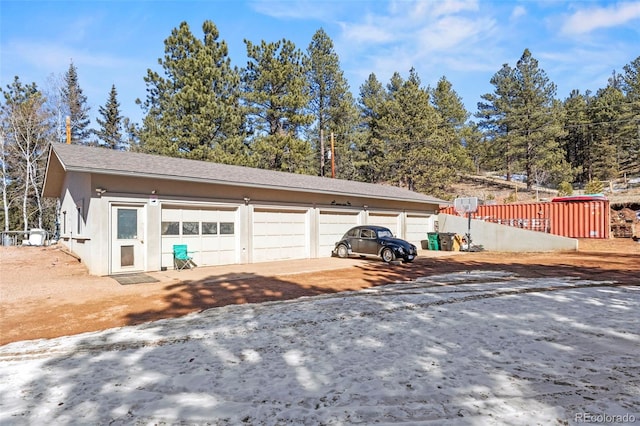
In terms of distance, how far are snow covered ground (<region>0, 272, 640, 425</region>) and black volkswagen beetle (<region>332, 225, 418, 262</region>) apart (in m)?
7.21

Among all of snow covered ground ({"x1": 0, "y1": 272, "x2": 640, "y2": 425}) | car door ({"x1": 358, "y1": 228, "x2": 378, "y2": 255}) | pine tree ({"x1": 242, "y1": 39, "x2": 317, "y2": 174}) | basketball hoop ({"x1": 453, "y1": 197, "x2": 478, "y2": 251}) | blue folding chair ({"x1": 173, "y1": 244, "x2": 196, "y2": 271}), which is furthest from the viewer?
pine tree ({"x1": 242, "y1": 39, "x2": 317, "y2": 174})

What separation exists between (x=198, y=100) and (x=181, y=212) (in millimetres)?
13205

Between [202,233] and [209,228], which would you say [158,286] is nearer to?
[202,233]

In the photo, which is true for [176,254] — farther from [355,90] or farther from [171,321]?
[355,90]

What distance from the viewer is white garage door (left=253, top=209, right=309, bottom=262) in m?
13.8

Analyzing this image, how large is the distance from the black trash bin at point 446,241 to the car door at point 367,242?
704 cm

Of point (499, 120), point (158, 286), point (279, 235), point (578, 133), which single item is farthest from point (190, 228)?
point (578, 133)

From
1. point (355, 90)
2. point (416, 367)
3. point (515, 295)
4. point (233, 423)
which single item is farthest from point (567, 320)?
point (355, 90)

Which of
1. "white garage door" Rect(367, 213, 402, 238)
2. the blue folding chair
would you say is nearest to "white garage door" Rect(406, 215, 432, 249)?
"white garage door" Rect(367, 213, 402, 238)

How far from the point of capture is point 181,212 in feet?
38.9

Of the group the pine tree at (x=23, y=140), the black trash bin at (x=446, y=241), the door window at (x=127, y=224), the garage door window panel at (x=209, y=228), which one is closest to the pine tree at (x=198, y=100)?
the pine tree at (x=23, y=140)

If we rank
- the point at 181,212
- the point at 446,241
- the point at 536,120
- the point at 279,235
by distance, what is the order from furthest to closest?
the point at 536,120
the point at 446,241
the point at 279,235
the point at 181,212

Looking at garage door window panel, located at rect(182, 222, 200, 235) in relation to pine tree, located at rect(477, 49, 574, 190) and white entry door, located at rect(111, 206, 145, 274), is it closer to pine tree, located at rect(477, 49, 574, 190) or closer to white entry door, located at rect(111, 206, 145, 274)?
white entry door, located at rect(111, 206, 145, 274)

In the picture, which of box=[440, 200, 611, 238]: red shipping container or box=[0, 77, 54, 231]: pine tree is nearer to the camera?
box=[440, 200, 611, 238]: red shipping container
